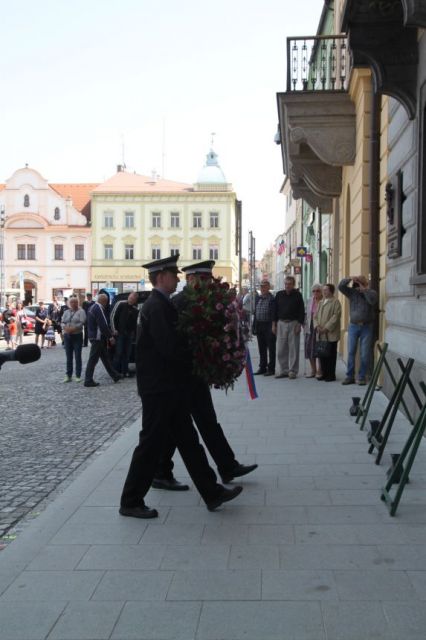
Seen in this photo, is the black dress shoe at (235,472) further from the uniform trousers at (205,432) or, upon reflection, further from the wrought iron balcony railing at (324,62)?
the wrought iron balcony railing at (324,62)

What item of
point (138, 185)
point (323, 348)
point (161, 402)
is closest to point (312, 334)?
point (323, 348)

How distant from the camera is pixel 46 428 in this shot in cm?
950

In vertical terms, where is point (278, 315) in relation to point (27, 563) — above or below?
above

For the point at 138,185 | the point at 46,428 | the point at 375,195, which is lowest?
the point at 46,428

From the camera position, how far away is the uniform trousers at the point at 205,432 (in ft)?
19.1

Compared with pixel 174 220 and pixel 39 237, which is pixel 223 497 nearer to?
pixel 39 237

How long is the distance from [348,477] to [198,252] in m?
77.0

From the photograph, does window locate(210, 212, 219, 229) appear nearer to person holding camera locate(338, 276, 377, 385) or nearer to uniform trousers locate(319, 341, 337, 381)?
uniform trousers locate(319, 341, 337, 381)

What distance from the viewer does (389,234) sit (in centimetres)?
1009

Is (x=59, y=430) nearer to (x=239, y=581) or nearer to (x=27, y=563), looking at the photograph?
(x=27, y=563)

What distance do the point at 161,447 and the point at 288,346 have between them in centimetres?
903

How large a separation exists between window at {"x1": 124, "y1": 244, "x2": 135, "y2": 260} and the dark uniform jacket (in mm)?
77047

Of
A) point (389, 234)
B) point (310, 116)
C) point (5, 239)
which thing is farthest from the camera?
point (5, 239)

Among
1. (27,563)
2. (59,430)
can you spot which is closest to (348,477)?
(27,563)
